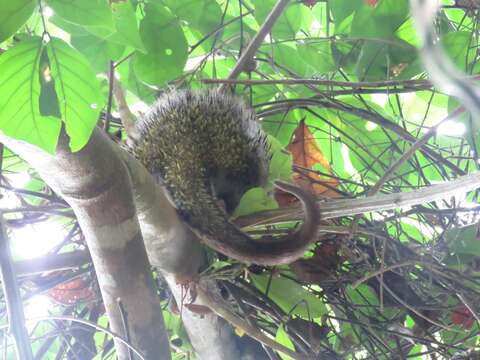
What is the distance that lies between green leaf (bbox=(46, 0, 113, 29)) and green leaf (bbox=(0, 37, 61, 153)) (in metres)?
0.06

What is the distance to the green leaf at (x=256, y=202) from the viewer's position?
3.34 ft

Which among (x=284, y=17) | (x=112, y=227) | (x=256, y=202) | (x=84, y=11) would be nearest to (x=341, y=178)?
(x=256, y=202)

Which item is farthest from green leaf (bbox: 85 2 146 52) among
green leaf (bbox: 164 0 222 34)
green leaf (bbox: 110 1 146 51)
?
green leaf (bbox: 164 0 222 34)

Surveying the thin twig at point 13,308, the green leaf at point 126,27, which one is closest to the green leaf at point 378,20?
the green leaf at point 126,27

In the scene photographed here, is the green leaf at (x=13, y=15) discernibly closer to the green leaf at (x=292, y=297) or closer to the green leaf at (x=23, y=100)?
the green leaf at (x=23, y=100)

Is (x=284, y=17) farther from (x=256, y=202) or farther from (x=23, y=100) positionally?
(x=23, y=100)

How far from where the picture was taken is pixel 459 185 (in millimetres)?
744

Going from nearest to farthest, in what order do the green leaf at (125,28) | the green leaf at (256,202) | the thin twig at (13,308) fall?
the thin twig at (13,308) → the green leaf at (125,28) → the green leaf at (256,202)

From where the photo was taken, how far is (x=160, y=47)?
3.70 feet

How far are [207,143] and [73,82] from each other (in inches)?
25.9

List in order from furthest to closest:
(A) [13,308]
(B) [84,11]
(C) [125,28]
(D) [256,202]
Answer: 1. (D) [256,202]
2. (C) [125,28]
3. (B) [84,11]
4. (A) [13,308]

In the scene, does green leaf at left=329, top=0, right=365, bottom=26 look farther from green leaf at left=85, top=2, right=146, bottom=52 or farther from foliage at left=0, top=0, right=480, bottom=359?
green leaf at left=85, top=2, right=146, bottom=52

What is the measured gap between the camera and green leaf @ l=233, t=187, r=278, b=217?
102 centimetres

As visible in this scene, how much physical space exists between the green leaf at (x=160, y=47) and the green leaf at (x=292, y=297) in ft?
1.48
